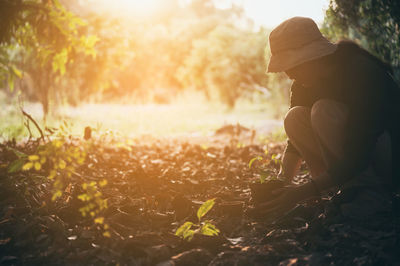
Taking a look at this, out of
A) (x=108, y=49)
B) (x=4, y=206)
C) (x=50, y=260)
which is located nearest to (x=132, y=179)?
(x=4, y=206)

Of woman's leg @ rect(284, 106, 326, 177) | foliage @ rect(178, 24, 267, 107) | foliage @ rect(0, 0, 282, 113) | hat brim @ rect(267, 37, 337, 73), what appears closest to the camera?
hat brim @ rect(267, 37, 337, 73)

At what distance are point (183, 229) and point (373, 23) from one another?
3248 mm

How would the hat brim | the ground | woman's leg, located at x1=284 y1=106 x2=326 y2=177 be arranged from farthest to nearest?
woman's leg, located at x1=284 y1=106 x2=326 y2=177
the hat brim
the ground

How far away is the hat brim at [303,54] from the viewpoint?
2250 mm

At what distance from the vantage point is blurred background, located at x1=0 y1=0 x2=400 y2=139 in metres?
3.88

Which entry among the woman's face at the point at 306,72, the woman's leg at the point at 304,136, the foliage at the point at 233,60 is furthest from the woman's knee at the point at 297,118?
the foliage at the point at 233,60

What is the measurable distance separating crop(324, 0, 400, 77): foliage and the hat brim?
1547 millimetres

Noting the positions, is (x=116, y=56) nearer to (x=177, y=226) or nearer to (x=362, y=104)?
(x=177, y=226)

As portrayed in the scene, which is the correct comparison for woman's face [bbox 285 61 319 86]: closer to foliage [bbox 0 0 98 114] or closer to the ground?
the ground

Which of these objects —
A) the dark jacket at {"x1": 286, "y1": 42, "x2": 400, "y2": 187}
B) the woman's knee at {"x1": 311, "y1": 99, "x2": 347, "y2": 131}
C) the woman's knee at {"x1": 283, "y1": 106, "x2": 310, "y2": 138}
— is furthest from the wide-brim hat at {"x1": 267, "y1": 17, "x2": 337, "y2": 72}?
the woman's knee at {"x1": 283, "y1": 106, "x2": 310, "y2": 138}

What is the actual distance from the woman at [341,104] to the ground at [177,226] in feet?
0.70

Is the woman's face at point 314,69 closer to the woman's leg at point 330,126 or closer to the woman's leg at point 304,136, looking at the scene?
the woman's leg at point 330,126

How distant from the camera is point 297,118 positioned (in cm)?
273

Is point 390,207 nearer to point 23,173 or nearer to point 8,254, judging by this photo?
point 8,254
